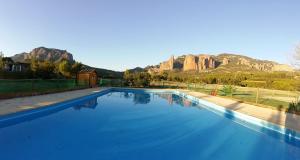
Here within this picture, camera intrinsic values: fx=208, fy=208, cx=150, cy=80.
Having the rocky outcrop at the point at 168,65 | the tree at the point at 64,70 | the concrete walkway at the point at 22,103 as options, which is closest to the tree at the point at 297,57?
the concrete walkway at the point at 22,103

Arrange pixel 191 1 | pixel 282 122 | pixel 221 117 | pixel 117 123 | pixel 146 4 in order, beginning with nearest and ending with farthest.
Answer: pixel 282 122
pixel 117 123
pixel 221 117
pixel 191 1
pixel 146 4

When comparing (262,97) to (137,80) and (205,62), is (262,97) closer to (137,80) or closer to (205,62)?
(137,80)

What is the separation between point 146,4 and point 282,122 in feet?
55.0

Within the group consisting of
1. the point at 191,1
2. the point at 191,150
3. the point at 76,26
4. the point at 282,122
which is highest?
the point at 191,1

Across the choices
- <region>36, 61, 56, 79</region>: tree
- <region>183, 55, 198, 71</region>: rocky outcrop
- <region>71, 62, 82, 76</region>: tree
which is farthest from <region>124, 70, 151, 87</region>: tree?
<region>183, 55, 198, 71</region>: rocky outcrop

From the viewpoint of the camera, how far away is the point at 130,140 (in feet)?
20.1

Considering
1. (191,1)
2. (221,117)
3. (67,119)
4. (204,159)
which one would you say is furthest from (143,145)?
(191,1)

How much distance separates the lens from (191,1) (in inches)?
760

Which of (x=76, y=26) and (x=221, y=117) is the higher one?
(x=76, y=26)

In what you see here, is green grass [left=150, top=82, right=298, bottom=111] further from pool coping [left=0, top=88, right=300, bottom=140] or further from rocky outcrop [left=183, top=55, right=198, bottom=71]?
rocky outcrop [left=183, top=55, right=198, bottom=71]

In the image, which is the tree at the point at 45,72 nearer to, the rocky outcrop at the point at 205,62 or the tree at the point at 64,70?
the tree at the point at 64,70

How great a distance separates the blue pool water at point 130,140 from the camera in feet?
16.4

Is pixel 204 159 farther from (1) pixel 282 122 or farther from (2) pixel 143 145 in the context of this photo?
(1) pixel 282 122

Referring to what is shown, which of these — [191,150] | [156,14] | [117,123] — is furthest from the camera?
[156,14]
